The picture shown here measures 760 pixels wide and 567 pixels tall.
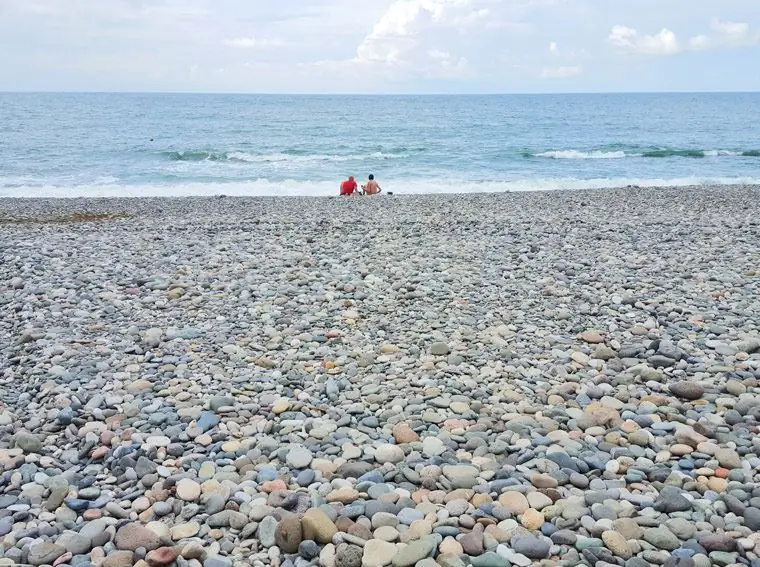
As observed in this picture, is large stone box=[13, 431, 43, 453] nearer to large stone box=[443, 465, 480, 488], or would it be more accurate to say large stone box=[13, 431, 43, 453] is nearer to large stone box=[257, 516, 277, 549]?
large stone box=[257, 516, 277, 549]

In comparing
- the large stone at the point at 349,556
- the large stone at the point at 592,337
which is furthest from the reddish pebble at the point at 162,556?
the large stone at the point at 592,337

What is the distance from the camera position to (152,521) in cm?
360

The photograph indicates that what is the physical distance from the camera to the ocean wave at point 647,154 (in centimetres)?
3706

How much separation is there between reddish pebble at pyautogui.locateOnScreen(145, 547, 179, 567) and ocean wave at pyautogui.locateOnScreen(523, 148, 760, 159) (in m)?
37.3

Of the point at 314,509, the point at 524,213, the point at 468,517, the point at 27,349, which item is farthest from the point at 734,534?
the point at 524,213

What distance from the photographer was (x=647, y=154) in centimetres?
3838

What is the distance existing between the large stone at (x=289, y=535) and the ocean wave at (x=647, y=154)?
3706 cm

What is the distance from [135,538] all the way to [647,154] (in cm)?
4033

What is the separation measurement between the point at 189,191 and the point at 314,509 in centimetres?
2289

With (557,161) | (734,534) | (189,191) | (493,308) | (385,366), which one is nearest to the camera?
(734,534)

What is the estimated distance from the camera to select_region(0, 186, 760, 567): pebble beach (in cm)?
338

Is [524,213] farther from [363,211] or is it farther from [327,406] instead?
[327,406]

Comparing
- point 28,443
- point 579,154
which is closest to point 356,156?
point 579,154

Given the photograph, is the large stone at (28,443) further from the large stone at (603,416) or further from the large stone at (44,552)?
the large stone at (603,416)
